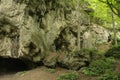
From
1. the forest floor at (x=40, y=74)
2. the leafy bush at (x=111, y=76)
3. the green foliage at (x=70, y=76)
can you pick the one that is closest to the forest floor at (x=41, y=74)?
the forest floor at (x=40, y=74)

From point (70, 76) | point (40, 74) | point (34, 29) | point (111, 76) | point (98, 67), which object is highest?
point (34, 29)

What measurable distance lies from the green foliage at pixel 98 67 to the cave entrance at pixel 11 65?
240 inches

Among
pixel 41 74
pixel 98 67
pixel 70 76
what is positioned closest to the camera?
pixel 70 76

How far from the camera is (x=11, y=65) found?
19.6 metres

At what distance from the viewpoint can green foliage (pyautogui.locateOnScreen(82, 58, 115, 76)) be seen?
14680mm

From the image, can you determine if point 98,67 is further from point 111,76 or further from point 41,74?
point 41,74

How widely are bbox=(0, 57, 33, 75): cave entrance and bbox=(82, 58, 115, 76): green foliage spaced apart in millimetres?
6102

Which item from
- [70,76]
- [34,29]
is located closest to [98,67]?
[70,76]

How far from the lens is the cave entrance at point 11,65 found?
1881 cm

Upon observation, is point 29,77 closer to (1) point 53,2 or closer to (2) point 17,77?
(2) point 17,77

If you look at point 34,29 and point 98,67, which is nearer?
point 98,67

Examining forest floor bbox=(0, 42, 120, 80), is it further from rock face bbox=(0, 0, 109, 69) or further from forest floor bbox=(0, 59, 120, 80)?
rock face bbox=(0, 0, 109, 69)

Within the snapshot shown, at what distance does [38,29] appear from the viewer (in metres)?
18.2

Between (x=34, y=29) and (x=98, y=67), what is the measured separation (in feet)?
21.2
